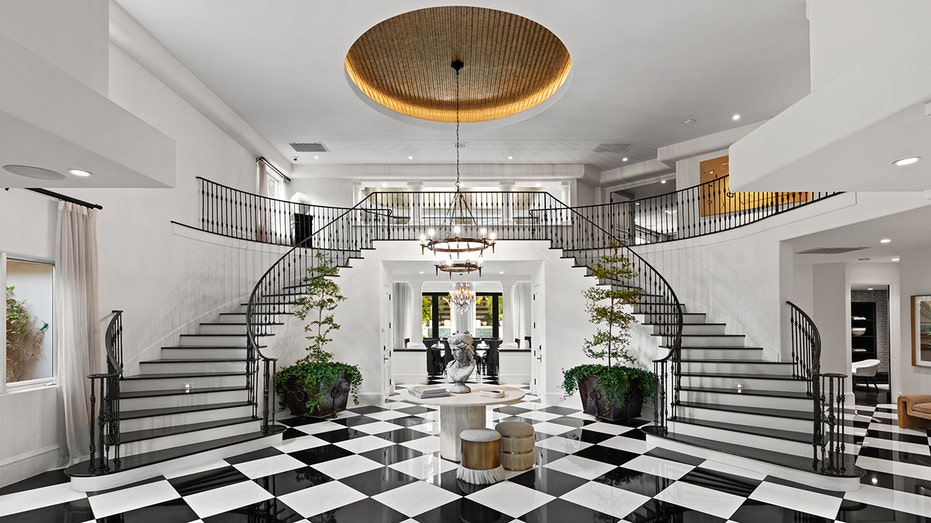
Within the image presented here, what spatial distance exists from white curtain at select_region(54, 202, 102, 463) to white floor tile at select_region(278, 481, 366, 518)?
2.56 m

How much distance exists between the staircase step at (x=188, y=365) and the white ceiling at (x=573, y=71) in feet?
13.2

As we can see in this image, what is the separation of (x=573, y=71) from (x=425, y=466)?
5.48 metres

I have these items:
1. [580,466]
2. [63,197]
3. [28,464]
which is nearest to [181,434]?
[28,464]

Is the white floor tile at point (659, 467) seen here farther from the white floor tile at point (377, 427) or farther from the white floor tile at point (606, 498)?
the white floor tile at point (377, 427)

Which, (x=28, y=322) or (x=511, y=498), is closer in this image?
(x=511, y=498)

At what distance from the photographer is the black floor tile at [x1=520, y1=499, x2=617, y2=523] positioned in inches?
156

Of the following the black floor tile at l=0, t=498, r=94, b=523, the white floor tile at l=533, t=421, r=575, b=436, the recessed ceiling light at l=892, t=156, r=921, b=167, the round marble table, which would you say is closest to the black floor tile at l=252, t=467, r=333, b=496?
the round marble table

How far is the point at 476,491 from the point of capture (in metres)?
4.53

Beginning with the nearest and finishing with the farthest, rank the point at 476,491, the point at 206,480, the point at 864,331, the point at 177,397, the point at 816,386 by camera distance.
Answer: the point at 476,491 < the point at 206,480 < the point at 816,386 < the point at 177,397 < the point at 864,331

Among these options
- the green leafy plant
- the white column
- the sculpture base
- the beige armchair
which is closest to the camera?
the green leafy plant

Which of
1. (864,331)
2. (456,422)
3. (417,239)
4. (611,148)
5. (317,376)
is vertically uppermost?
(611,148)

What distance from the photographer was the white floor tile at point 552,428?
22.1 ft

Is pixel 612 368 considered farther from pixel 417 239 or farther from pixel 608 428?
pixel 417 239

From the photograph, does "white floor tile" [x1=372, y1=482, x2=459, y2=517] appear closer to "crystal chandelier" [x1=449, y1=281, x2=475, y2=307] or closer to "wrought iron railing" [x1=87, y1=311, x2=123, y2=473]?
"wrought iron railing" [x1=87, y1=311, x2=123, y2=473]
